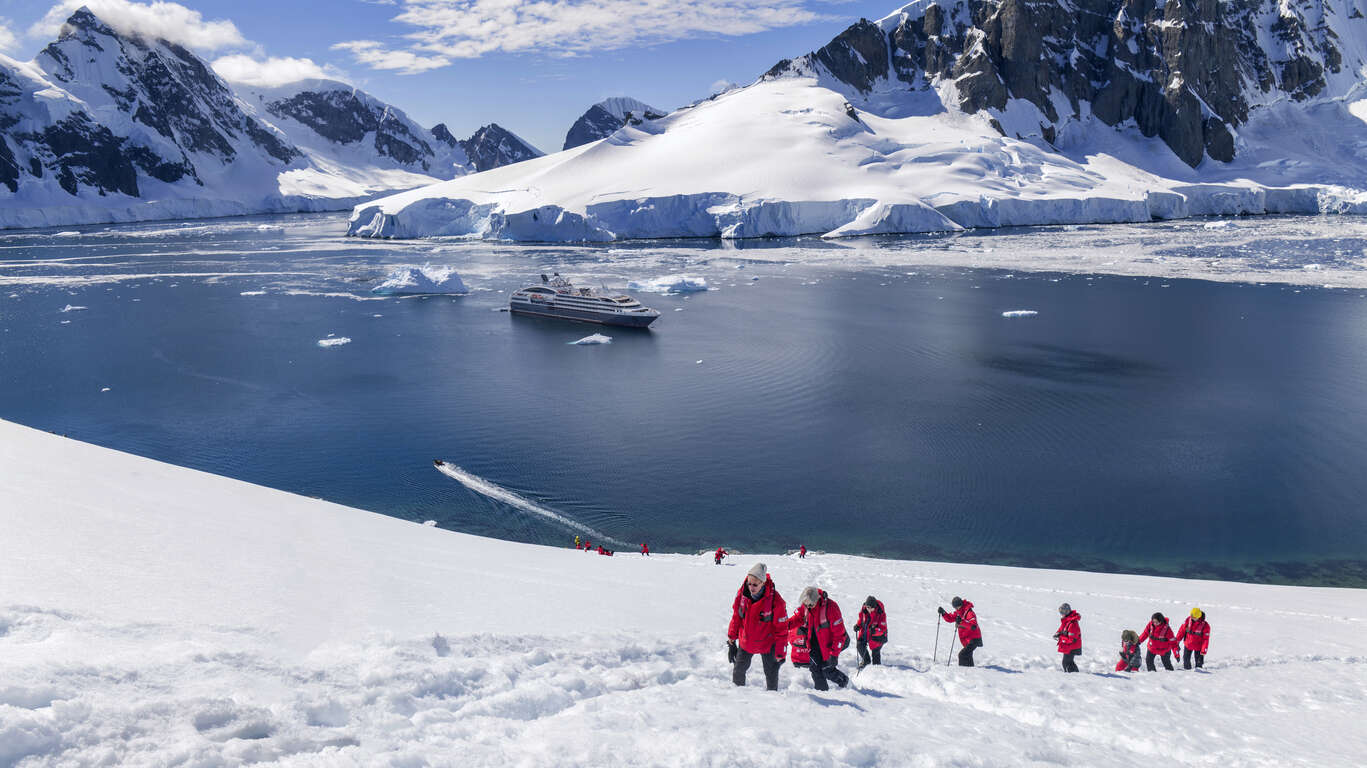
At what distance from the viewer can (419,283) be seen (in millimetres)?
62219

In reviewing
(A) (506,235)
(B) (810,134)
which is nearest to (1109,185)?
(B) (810,134)

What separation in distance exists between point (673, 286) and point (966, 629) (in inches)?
2124

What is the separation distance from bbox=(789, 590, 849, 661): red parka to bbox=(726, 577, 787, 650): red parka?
37 centimetres

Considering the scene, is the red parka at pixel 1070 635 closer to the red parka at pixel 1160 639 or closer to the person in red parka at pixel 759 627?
the red parka at pixel 1160 639

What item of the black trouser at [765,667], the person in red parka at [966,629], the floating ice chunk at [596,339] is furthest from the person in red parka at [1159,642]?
the floating ice chunk at [596,339]

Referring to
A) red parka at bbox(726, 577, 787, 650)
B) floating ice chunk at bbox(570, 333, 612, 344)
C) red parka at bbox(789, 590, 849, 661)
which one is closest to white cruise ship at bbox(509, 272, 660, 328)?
floating ice chunk at bbox(570, 333, 612, 344)

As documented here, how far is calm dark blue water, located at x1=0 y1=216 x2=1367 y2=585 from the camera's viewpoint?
2186 centimetres

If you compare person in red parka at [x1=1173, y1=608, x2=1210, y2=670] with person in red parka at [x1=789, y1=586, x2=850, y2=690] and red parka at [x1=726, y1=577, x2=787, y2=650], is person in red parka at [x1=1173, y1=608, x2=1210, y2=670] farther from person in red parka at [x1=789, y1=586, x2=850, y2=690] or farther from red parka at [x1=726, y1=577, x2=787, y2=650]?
red parka at [x1=726, y1=577, x2=787, y2=650]

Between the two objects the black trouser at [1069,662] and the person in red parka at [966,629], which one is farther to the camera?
the black trouser at [1069,662]

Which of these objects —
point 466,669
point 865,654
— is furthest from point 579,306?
point 466,669

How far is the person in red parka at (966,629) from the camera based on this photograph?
10305mm

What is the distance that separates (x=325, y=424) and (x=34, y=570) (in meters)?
24.4

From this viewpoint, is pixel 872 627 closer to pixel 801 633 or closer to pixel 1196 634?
pixel 801 633

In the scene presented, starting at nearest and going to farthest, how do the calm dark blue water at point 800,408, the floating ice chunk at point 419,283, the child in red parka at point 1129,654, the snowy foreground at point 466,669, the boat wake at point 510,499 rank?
the snowy foreground at point 466,669 < the child in red parka at point 1129,654 < the boat wake at point 510,499 < the calm dark blue water at point 800,408 < the floating ice chunk at point 419,283
